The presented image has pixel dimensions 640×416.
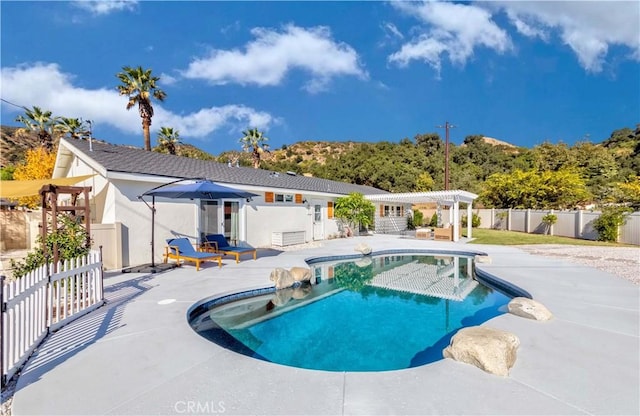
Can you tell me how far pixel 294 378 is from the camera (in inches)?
132

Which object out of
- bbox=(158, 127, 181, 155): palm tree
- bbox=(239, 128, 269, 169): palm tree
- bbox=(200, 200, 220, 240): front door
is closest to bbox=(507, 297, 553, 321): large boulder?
bbox=(200, 200, 220, 240): front door

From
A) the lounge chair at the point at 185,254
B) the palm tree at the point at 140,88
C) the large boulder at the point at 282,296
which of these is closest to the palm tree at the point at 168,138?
the palm tree at the point at 140,88

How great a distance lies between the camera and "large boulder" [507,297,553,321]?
5.14 meters

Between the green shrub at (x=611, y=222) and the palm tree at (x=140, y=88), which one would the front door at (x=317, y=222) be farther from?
the green shrub at (x=611, y=222)

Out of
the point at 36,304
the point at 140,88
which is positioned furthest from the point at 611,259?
the point at 140,88

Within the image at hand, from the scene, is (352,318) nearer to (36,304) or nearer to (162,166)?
(36,304)

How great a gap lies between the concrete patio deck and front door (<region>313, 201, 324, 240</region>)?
524 inches

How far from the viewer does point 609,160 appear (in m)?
33.9

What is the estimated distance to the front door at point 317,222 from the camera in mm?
18438

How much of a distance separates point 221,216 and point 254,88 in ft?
118

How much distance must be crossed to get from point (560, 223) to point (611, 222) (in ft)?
13.6

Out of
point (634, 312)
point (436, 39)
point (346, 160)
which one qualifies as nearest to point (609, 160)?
point (436, 39)

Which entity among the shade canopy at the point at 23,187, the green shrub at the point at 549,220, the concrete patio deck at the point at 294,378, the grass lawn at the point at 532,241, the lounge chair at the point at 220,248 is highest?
the shade canopy at the point at 23,187

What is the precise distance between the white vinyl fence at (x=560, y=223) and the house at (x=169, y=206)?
1584cm
